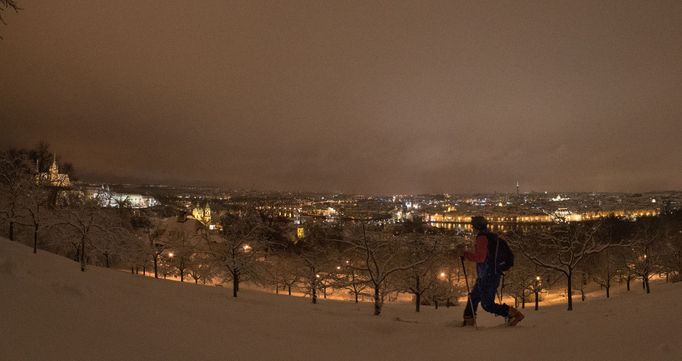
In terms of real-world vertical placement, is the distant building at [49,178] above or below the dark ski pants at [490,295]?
above

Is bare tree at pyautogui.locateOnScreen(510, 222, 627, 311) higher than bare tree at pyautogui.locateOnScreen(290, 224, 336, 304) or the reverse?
higher

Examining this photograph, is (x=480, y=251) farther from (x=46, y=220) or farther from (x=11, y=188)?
(x=46, y=220)

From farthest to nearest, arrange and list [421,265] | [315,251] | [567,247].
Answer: [315,251]
[421,265]
[567,247]

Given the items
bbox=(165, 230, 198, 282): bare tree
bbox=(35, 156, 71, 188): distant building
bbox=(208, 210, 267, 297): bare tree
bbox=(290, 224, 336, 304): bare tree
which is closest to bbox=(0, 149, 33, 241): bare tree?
bbox=(35, 156, 71, 188): distant building

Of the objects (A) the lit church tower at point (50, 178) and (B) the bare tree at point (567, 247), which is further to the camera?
(A) the lit church tower at point (50, 178)

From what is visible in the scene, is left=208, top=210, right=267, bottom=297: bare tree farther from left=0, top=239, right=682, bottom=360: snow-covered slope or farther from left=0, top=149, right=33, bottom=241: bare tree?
left=0, top=239, right=682, bottom=360: snow-covered slope

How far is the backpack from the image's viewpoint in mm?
7594

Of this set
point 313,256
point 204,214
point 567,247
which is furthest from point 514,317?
point 204,214

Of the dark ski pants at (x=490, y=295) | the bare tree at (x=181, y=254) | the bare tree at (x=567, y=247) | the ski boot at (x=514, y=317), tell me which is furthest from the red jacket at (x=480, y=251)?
the bare tree at (x=181, y=254)

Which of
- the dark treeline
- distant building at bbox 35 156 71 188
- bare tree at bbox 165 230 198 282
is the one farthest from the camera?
bare tree at bbox 165 230 198 282

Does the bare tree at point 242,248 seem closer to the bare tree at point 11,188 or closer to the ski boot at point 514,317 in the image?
the bare tree at point 11,188

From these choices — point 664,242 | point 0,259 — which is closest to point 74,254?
point 0,259

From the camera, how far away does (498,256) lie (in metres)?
7.62

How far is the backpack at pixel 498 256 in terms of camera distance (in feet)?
24.9
